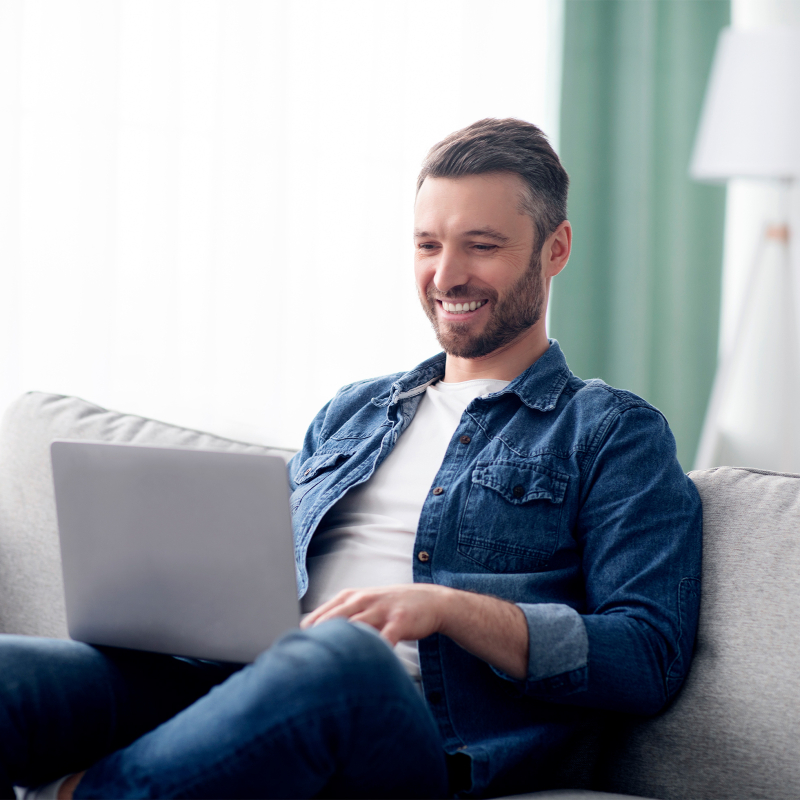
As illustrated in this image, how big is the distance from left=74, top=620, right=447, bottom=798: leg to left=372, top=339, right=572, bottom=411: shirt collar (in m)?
0.53

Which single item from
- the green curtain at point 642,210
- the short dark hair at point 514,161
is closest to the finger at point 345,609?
the short dark hair at point 514,161

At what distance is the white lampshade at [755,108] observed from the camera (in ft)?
7.50

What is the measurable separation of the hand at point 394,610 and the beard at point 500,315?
1.59 ft

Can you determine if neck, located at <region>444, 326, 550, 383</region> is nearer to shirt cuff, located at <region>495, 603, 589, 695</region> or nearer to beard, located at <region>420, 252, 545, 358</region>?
beard, located at <region>420, 252, 545, 358</region>

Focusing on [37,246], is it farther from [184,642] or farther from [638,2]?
[638,2]

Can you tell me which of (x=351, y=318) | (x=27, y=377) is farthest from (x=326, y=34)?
(x=27, y=377)

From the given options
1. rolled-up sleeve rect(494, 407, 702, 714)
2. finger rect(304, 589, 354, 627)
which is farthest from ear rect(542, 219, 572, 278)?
finger rect(304, 589, 354, 627)

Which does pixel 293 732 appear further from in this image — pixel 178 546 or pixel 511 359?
pixel 511 359

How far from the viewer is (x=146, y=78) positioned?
1966 millimetres

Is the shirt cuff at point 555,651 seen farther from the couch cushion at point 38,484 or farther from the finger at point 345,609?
the couch cushion at point 38,484

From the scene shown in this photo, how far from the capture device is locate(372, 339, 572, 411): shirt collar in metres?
1.21

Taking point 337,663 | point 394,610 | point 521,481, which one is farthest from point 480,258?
point 337,663

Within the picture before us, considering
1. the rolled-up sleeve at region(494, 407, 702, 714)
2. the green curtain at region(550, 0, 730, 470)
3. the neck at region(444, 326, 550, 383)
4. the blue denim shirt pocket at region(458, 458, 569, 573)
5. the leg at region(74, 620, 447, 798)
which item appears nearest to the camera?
the leg at region(74, 620, 447, 798)

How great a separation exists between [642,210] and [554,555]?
5.92 feet
